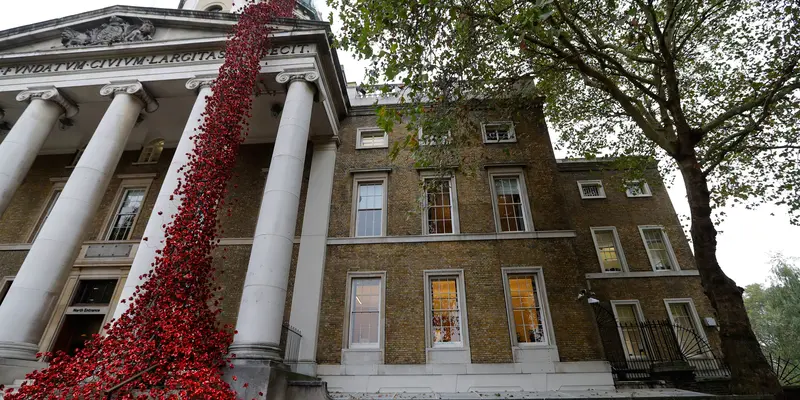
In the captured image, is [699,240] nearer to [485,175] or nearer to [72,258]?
[485,175]

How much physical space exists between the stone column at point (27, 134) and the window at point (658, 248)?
24.6 metres

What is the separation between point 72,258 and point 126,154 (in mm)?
8286

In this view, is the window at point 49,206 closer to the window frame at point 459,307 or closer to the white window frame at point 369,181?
the white window frame at point 369,181

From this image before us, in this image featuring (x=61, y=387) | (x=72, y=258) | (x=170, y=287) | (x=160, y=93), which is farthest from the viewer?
(x=160, y=93)

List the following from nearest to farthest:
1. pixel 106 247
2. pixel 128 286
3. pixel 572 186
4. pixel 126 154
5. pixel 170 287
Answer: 1. pixel 170 287
2. pixel 128 286
3. pixel 106 247
4. pixel 126 154
5. pixel 572 186

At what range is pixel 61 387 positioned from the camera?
17.9 ft

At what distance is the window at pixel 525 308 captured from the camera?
1038 cm

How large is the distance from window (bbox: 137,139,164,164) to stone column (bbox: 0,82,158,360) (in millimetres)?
4599

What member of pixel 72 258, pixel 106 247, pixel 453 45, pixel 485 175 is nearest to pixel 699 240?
pixel 485 175

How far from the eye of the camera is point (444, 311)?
1096cm

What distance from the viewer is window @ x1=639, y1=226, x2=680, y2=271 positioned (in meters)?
16.7

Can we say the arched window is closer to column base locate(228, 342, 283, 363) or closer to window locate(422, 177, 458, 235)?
window locate(422, 177, 458, 235)

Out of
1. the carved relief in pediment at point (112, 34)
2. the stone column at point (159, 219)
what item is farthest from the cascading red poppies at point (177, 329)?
the carved relief in pediment at point (112, 34)

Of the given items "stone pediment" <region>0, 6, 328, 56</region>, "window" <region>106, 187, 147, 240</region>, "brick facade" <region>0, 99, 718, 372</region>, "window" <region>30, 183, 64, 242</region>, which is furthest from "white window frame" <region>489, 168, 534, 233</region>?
"window" <region>30, 183, 64, 242</region>
